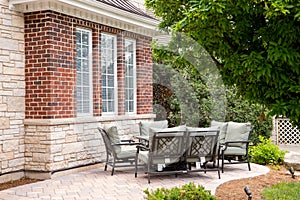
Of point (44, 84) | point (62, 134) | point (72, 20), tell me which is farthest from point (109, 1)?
point (62, 134)

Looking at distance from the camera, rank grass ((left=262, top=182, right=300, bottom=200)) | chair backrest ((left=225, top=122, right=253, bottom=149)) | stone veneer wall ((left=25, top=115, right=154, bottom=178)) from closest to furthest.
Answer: grass ((left=262, top=182, right=300, bottom=200))
stone veneer wall ((left=25, top=115, right=154, bottom=178))
chair backrest ((left=225, top=122, right=253, bottom=149))

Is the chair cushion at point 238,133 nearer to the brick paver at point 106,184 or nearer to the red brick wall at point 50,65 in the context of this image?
the brick paver at point 106,184

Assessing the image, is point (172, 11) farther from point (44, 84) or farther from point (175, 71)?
point (175, 71)

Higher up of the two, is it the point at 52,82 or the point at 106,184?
the point at 52,82

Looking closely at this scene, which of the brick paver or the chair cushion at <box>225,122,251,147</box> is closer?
the brick paver

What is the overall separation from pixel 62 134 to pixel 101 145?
1.47m

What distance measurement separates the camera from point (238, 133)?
880 centimetres

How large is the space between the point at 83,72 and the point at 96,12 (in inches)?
51.3

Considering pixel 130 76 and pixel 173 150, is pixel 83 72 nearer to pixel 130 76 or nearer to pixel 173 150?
pixel 130 76

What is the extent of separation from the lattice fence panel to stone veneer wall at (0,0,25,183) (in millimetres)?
10406

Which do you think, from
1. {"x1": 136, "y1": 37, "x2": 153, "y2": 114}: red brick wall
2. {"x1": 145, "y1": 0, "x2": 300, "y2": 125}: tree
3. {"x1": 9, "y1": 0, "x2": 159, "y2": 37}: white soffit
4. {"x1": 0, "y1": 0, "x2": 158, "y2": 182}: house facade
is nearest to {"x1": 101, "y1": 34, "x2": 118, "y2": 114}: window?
{"x1": 0, "y1": 0, "x2": 158, "y2": 182}: house facade

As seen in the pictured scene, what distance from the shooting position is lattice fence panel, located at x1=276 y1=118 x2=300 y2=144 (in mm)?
15020

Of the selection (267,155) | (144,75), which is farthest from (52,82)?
(267,155)

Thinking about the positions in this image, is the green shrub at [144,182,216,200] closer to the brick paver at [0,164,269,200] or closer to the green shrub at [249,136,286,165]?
the brick paver at [0,164,269,200]
